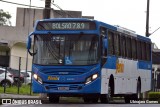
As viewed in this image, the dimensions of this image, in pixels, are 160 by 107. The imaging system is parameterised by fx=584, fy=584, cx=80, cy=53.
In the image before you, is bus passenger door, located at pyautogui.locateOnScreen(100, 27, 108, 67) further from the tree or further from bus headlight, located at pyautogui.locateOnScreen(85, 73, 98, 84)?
the tree

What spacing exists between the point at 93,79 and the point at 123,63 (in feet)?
15.4

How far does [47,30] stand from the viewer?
23359 mm

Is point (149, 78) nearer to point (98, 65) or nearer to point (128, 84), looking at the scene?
point (128, 84)

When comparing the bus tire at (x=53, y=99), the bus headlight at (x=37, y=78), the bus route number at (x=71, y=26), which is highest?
the bus route number at (x=71, y=26)

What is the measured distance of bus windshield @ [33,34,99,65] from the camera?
2273 centimetres

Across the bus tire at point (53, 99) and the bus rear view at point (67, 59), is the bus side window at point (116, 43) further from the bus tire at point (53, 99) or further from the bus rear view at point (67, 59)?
the bus tire at point (53, 99)

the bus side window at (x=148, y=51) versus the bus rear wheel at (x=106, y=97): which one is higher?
the bus side window at (x=148, y=51)

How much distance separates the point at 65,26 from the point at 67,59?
142 centimetres

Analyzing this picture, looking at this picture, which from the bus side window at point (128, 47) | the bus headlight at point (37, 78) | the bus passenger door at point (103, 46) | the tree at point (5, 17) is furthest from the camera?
the tree at point (5, 17)

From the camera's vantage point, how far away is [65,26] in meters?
23.3

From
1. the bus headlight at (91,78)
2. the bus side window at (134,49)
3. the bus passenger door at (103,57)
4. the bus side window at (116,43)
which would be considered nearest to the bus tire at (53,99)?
the bus passenger door at (103,57)

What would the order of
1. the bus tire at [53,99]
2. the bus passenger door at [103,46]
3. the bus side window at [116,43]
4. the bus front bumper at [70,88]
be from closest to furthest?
the bus front bumper at [70,88] < the bus passenger door at [103,46] < the bus tire at [53,99] < the bus side window at [116,43]

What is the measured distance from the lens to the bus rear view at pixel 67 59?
2267 cm

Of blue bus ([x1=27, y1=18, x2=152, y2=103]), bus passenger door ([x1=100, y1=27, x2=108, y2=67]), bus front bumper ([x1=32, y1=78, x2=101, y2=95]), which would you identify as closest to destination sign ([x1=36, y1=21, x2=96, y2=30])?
blue bus ([x1=27, y1=18, x2=152, y2=103])
